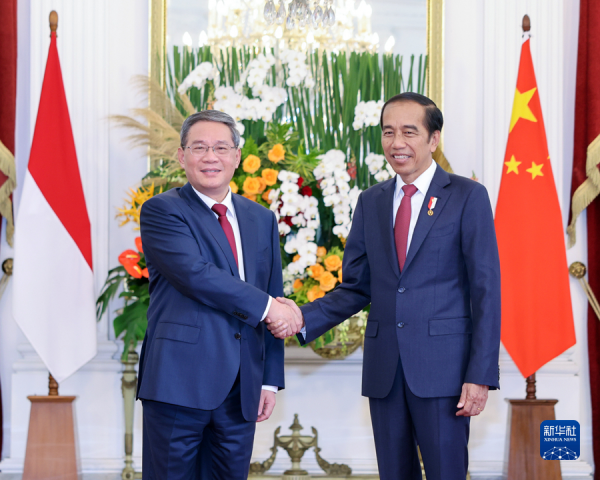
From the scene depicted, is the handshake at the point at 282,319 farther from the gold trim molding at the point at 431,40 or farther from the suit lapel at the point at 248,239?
the gold trim molding at the point at 431,40

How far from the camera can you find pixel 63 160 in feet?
11.7

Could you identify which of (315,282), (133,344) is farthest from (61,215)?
(315,282)

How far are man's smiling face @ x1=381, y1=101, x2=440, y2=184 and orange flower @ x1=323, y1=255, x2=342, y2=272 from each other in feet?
3.22

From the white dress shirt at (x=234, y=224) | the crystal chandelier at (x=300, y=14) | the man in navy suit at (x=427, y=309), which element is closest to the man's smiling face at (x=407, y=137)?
the man in navy suit at (x=427, y=309)

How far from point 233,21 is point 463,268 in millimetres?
2619

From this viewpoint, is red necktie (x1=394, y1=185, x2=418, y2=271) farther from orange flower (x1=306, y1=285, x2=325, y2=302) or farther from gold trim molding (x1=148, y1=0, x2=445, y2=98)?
gold trim molding (x1=148, y1=0, x2=445, y2=98)

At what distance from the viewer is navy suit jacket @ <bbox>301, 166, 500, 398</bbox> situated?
2090mm

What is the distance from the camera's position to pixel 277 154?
10.7 ft

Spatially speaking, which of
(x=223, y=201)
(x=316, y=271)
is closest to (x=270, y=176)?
(x=316, y=271)

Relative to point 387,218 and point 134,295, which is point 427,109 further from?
point 134,295

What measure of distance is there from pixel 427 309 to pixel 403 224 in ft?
1.06

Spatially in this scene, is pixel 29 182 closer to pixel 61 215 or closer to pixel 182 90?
pixel 61 215

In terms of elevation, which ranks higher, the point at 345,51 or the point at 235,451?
the point at 345,51

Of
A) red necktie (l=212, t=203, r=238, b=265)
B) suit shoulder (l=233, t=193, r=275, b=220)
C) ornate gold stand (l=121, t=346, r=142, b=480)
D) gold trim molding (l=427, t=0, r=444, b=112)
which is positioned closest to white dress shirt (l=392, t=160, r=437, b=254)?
suit shoulder (l=233, t=193, r=275, b=220)
